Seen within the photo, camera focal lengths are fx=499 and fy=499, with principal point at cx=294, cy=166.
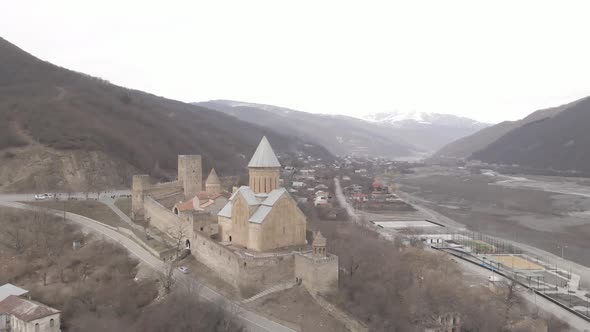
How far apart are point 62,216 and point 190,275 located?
11.8m

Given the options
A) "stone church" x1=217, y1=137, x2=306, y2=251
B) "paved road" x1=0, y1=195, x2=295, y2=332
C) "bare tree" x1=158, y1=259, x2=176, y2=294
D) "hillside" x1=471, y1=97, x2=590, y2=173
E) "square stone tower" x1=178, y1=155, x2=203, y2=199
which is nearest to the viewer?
"paved road" x1=0, y1=195, x2=295, y2=332

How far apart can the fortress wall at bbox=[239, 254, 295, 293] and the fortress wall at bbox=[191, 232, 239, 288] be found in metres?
0.44

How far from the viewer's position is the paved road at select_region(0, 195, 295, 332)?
1905 centimetres

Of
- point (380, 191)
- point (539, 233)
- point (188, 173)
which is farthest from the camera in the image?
point (380, 191)

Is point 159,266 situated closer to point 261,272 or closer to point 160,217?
point 160,217

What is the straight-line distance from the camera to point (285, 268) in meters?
21.2

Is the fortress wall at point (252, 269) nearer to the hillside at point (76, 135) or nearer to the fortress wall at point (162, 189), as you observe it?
the fortress wall at point (162, 189)

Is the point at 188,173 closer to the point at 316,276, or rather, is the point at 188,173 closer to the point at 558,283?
the point at 316,276

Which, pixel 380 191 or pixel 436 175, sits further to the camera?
pixel 436 175

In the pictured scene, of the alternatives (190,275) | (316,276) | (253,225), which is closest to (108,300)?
(190,275)

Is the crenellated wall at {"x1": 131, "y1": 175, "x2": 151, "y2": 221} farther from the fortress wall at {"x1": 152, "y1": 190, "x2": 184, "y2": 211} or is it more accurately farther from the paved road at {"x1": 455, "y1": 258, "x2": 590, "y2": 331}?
the paved road at {"x1": 455, "y1": 258, "x2": 590, "y2": 331}

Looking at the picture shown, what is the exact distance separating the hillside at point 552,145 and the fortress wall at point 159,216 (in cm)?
8183

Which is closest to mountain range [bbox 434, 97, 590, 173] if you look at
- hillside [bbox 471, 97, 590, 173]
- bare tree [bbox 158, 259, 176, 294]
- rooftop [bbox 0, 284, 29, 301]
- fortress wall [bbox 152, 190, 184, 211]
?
hillside [bbox 471, 97, 590, 173]

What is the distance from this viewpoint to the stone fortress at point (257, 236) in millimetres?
20609
